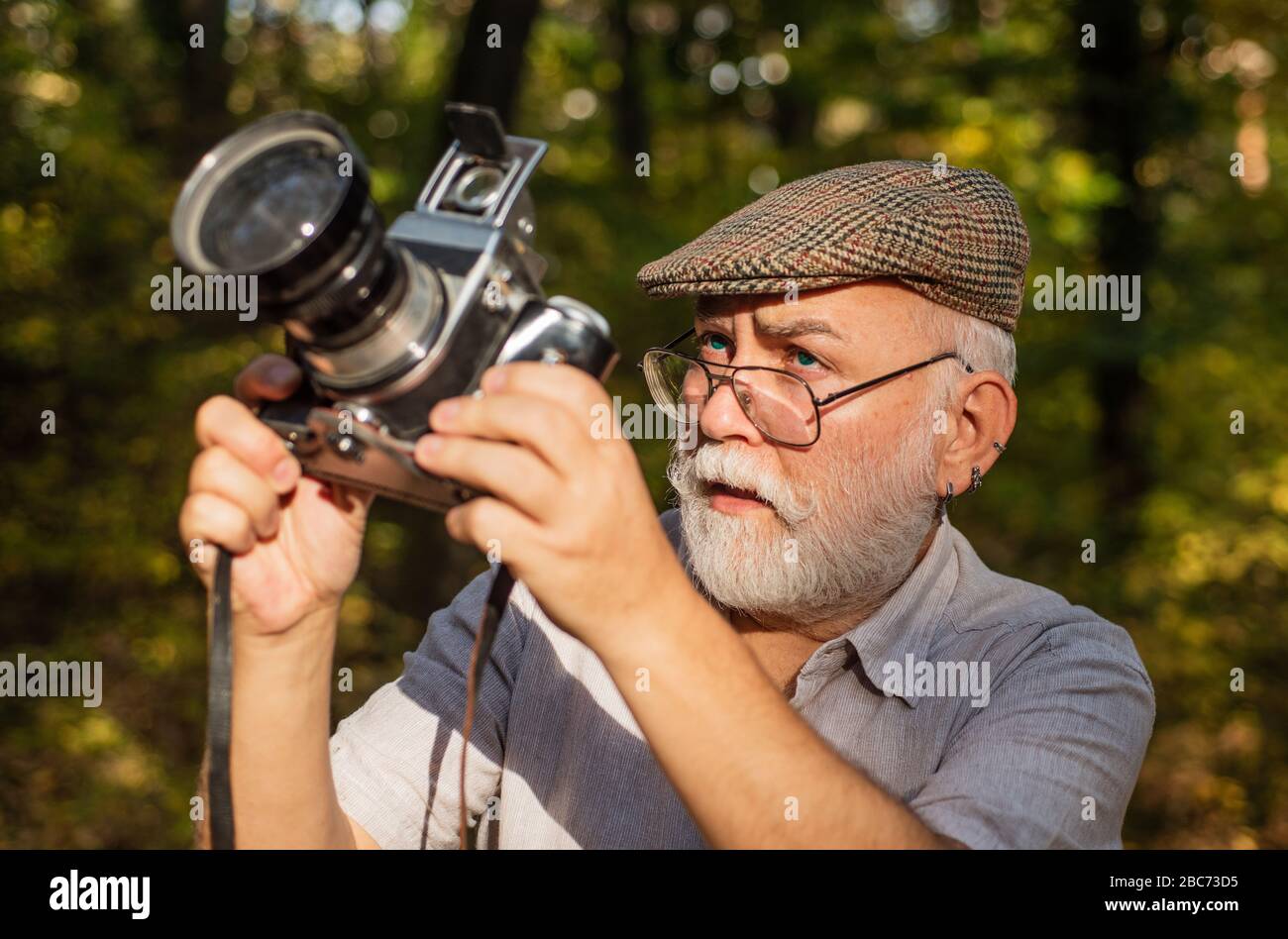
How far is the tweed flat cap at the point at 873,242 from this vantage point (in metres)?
1.92

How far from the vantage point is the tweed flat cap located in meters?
1.92

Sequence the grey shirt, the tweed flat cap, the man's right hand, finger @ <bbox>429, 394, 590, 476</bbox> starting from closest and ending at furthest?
finger @ <bbox>429, 394, 590, 476</bbox>
the man's right hand
the grey shirt
the tweed flat cap

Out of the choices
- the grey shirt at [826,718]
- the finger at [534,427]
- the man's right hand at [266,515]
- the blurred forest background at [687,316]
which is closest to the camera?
the finger at [534,427]

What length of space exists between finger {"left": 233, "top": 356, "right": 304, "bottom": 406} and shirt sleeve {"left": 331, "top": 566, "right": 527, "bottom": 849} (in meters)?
0.53

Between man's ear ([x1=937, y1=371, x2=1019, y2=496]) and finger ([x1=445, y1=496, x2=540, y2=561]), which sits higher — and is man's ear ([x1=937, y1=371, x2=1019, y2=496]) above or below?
above

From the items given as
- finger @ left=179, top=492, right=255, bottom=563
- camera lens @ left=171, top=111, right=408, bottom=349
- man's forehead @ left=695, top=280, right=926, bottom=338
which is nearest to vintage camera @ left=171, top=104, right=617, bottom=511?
camera lens @ left=171, top=111, right=408, bottom=349

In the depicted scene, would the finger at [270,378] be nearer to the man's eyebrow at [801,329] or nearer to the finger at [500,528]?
the finger at [500,528]

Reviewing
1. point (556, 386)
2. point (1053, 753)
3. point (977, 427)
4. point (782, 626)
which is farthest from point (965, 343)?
point (556, 386)

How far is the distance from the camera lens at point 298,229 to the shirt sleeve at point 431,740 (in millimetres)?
662

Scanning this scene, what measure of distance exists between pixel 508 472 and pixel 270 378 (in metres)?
0.43

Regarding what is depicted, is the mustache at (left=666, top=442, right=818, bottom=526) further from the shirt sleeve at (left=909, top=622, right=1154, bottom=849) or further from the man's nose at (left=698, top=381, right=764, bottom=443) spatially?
the shirt sleeve at (left=909, top=622, right=1154, bottom=849)

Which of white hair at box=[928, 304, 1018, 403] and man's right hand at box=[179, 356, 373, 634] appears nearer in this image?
man's right hand at box=[179, 356, 373, 634]

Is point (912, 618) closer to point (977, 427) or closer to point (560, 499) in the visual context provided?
point (977, 427)

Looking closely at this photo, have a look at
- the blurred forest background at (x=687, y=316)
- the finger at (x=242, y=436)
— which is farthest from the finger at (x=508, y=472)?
the blurred forest background at (x=687, y=316)
